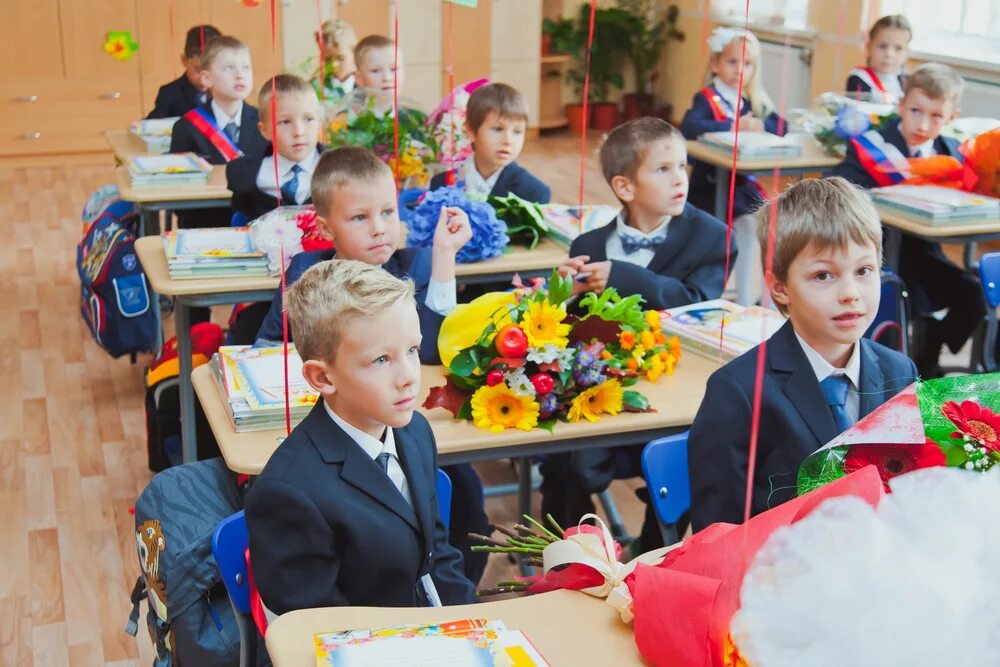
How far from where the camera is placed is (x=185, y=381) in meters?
3.02

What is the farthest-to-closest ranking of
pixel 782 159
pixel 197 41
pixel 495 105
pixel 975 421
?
pixel 197 41, pixel 782 159, pixel 495 105, pixel 975 421

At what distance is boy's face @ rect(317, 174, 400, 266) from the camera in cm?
267

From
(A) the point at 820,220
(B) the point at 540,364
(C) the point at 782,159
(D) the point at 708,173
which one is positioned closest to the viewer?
(A) the point at 820,220

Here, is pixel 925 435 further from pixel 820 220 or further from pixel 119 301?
pixel 119 301

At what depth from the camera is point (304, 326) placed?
1769mm

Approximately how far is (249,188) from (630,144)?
50.8 inches

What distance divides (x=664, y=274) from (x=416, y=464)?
1.33 meters

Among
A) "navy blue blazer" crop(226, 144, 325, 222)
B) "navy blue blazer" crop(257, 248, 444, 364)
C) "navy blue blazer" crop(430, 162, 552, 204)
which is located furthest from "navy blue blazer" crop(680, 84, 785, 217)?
"navy blue blazer" crop(257, 248, 444, 364)

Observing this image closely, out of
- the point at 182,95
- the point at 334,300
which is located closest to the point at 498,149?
the point at 182,95

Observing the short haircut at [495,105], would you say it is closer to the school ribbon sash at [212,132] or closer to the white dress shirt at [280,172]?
the white dress shirt at [280,172]

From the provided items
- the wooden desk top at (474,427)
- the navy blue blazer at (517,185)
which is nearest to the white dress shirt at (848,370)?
the wooden desk top at (474,427)

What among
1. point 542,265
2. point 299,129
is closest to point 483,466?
point 542,265

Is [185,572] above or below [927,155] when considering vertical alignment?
below

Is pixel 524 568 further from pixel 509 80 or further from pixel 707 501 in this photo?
pixel 509 80
